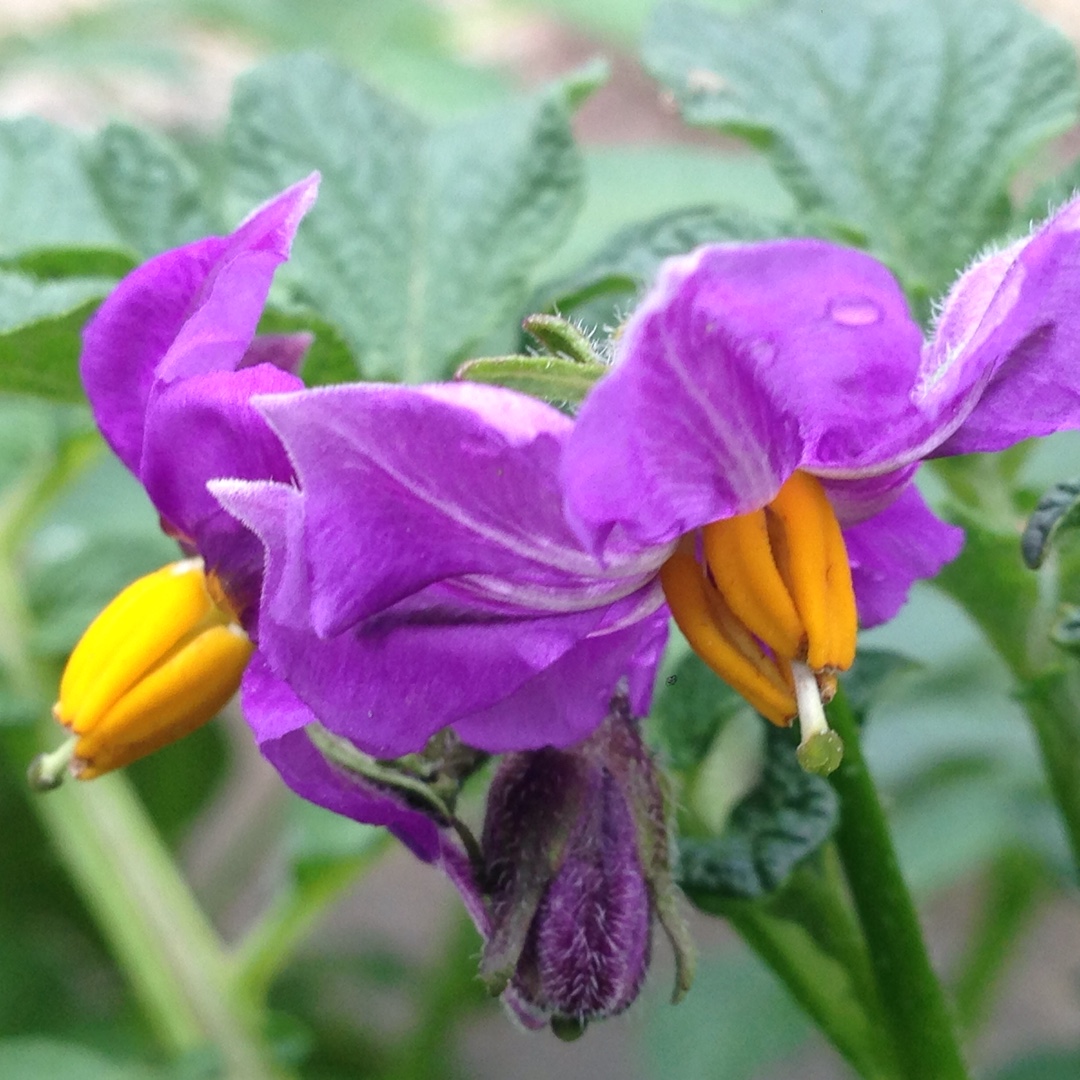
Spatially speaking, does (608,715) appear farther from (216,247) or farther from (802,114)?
(802,114)

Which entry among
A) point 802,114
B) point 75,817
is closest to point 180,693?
point 802,114

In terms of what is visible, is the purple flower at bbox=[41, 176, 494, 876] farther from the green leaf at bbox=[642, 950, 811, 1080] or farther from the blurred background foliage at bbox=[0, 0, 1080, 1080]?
the green leaf at bbox=[642, 950, 811, 1080]

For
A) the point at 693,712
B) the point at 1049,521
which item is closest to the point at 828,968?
the point at 693,712

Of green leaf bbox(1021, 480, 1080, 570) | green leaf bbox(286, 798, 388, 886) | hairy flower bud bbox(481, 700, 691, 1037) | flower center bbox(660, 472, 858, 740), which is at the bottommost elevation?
green leaf bbox(286, 798, 388, 886)

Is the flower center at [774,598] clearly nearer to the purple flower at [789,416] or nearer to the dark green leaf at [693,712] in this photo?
the purple flower at [789,416]

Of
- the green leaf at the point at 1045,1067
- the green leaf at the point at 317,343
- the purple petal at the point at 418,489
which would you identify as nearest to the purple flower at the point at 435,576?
the purple petal at the point at 418,489

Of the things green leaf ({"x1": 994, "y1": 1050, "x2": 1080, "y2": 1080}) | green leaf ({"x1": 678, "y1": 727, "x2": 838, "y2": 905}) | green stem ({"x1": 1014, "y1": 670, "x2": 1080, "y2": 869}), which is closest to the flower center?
green leaf ({"x1": 678, "y1": 727, "x2": 838, "y2": 905})

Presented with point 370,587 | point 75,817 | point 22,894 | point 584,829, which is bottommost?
point 22,894
